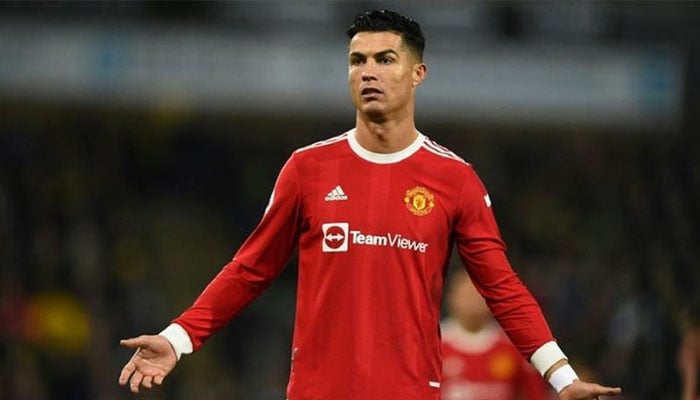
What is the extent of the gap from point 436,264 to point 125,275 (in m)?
11.4

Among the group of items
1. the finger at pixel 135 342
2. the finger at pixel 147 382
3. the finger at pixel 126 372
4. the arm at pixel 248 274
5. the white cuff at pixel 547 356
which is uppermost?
the arm at pixel 248 274

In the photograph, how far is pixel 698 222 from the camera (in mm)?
8781

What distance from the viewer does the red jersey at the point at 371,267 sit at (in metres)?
5.34

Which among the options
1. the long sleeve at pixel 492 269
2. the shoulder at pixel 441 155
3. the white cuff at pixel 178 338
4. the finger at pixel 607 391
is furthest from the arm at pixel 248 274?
the finger at pixel 607 391

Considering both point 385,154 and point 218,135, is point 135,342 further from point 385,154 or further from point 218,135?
point 218,135

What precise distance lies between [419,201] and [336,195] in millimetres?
298

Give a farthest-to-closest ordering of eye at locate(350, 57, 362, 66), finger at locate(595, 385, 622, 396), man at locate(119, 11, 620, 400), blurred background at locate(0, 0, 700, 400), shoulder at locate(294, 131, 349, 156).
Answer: blurred background at locate(0, 0, 700, 400), shoulder at locate(294, 131, 349, 156), eye at locate(350, 57, 362, 66), man at locate(119, 11, 620, 400), finger at locate(595, 385, 622, 396)

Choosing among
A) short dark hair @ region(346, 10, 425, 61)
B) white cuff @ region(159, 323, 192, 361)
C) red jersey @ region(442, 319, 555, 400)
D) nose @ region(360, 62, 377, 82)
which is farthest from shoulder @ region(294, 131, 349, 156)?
red jersey @ region(442, 319, 555, 400)

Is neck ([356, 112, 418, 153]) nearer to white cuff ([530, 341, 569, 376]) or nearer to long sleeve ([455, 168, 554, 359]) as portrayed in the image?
long sleeve ([455, 168, 554, 359])

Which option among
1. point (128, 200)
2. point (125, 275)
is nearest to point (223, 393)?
point (125, 275)

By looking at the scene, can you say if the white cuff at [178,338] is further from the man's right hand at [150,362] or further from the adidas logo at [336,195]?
the adidas logo at [336,195]

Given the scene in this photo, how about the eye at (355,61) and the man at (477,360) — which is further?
the man at (477,360)

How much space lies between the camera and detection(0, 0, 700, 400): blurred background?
15102 millimetres

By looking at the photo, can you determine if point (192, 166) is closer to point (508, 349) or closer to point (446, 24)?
point (446, 24)
